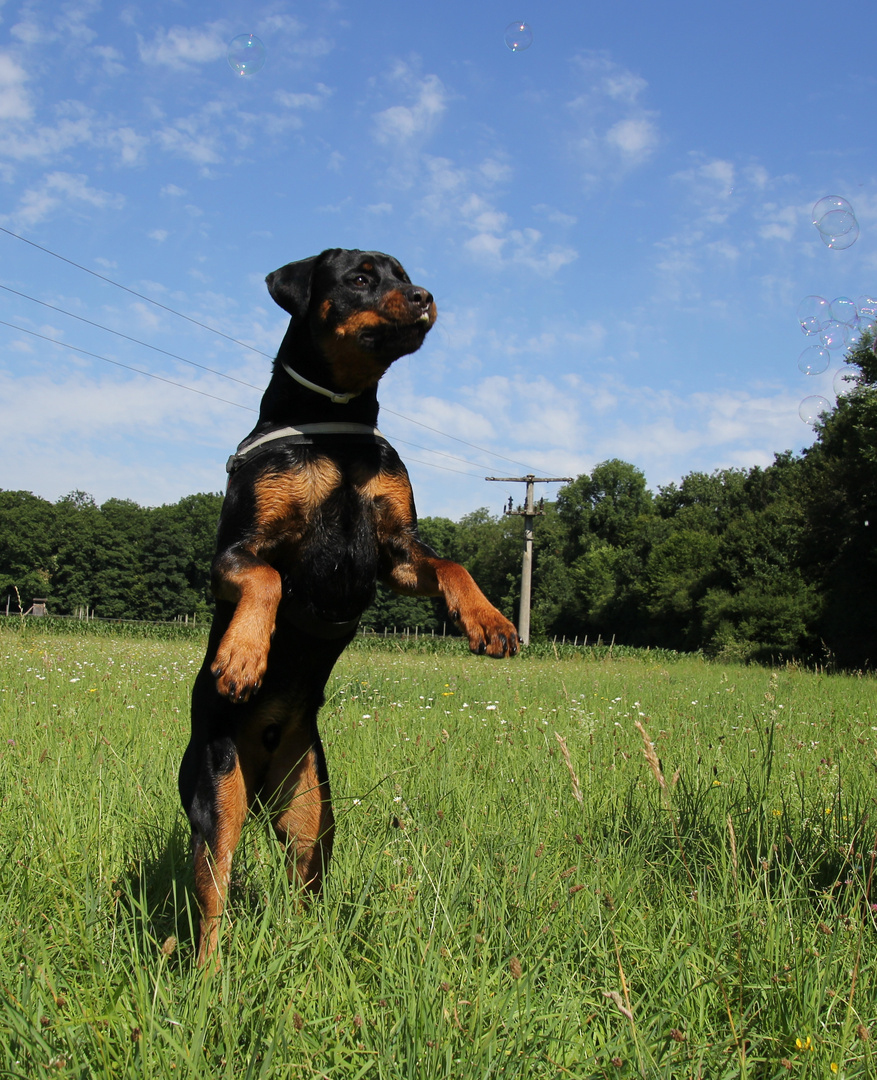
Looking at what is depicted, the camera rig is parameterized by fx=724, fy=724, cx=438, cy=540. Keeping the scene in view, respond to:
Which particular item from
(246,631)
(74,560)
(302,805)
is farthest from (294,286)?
(74,560)

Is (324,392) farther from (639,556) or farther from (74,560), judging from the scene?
(74,560)

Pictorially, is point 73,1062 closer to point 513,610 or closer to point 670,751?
point 670,751

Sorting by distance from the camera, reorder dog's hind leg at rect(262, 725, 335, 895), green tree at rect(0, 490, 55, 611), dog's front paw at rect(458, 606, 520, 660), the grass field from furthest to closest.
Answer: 1. green tree at rect(0, 490, 55, 611)
2. dog's hind leg at rect(262, 725, 335, 895)
3. dog's front paw at rect(458, 606, 520, 660)
4. the grass field

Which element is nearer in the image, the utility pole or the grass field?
the grass field

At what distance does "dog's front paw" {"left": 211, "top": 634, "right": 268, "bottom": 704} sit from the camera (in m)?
2.01

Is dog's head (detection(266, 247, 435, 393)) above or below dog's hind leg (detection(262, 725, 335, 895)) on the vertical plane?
above

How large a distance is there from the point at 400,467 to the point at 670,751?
9.47ft

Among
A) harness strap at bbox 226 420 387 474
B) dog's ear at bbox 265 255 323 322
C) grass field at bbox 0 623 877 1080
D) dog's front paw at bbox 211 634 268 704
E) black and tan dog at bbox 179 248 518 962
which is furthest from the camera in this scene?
dog's ear at bbox 265 255 323 322

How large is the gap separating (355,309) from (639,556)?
67684 mm

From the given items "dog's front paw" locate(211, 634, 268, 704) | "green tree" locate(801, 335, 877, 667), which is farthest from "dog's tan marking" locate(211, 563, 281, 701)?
"green tree" locate(801, 335, 877, 667)

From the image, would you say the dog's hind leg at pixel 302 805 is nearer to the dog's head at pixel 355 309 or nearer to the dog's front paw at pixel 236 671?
the dog's front paw at pixel 236 671

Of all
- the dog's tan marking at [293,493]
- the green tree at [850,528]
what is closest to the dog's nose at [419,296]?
the dog's tan marking at [293,493]

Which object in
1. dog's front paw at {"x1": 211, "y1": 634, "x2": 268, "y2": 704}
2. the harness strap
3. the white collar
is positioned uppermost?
the white collar

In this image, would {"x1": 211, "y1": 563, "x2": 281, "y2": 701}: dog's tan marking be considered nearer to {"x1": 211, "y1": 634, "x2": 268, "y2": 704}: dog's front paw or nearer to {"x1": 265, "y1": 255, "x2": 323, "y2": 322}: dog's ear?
{"x1": 211, "y1": 634, "x2": 268, "y2": 704}: dog's front paw
